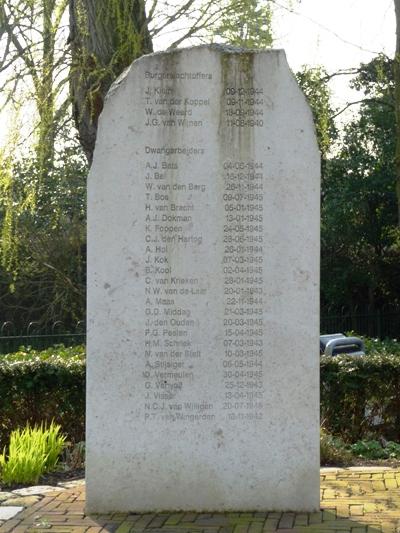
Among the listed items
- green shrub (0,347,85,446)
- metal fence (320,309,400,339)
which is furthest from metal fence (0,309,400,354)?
green shrub (0,347,85,446)

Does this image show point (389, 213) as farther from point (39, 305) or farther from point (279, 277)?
point (279, 277)

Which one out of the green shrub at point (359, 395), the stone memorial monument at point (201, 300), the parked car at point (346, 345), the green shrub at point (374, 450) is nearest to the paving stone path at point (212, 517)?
the stone memorial monument at point (201, 300)

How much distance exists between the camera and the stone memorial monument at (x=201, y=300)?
5.68m

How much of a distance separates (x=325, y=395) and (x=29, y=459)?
2.89m

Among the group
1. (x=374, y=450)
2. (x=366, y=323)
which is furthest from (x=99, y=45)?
(x=366, y=323)

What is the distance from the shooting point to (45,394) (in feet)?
26.9

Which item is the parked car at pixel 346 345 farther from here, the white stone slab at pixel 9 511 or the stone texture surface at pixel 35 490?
the white stone slab at pixel 9 511

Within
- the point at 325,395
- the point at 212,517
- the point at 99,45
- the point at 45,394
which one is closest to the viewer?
the point at 212,517

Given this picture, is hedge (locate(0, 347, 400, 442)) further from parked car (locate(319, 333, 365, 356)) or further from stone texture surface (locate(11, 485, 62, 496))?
parked car (locate(319, 333, 365, 356))

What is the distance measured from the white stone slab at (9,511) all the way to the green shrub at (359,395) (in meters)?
3.32

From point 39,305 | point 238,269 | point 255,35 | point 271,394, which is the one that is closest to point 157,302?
point 238,269

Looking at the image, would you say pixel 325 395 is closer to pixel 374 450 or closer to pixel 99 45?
pixel 374 450

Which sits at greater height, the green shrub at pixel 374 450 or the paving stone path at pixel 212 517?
the paving stone path at pixel 212 517

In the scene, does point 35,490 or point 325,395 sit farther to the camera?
point 325,395
